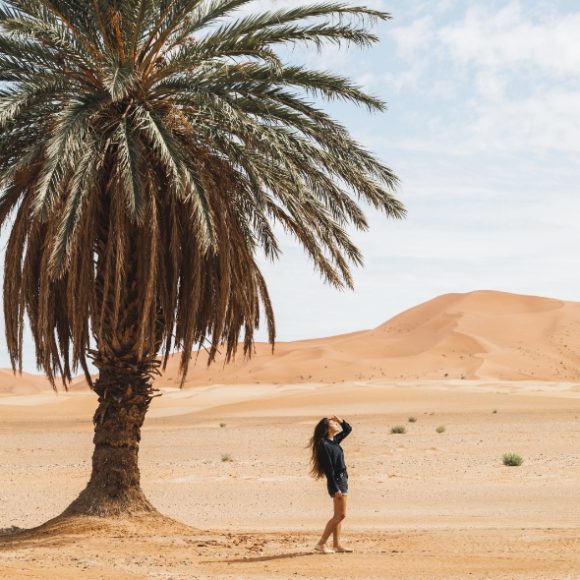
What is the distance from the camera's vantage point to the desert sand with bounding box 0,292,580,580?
11555 mm

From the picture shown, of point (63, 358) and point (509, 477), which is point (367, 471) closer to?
point (509, 477)

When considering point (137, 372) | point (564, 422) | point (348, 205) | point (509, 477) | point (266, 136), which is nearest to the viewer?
point (266, 136)

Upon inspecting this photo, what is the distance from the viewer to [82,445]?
35.1 meters

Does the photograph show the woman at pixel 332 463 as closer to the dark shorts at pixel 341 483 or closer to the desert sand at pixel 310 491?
the dark shorts at pixel 341 483

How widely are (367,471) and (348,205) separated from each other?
11.3m

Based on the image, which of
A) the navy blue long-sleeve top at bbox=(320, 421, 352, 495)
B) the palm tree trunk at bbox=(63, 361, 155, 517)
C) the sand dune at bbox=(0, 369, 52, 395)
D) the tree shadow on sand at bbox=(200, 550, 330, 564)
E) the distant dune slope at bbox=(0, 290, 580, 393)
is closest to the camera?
the navy blue long-sleeve top at bbox=(320, 421, 352, 495)

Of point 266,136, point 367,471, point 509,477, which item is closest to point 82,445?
point 367,471

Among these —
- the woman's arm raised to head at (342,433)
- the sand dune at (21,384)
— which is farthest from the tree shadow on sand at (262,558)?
the sand dune at (21,384)

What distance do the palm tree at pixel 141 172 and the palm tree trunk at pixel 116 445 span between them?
20 millimetres

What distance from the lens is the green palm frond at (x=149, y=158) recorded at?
1271cm

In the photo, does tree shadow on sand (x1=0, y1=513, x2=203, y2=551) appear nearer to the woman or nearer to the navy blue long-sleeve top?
the woman

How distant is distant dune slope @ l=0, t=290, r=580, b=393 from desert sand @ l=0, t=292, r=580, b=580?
128 feet

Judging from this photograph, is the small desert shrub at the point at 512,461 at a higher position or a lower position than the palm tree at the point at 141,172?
lower

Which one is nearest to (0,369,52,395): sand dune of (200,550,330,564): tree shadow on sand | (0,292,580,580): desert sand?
(0,292,580,580): desert sand
